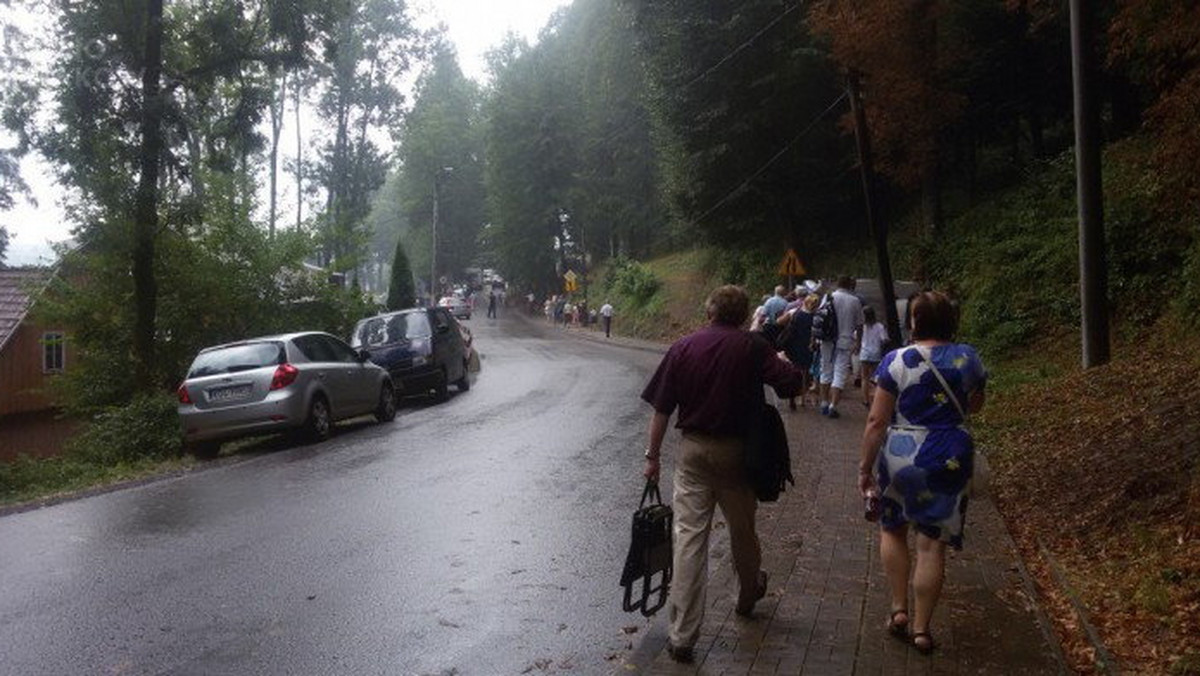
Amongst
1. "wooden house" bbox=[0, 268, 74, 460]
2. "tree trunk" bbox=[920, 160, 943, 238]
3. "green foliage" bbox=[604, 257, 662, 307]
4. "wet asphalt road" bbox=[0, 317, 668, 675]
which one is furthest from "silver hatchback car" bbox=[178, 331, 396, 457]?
"green foliage" bbox=[604, 257, 662, 307]

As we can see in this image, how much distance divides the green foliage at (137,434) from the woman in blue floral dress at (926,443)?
12608 mm

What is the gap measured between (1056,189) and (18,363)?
2666cm

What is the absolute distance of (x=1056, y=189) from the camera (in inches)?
917

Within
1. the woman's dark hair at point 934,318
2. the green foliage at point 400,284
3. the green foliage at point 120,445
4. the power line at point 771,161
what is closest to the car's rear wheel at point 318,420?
the green foliage at point 120,445

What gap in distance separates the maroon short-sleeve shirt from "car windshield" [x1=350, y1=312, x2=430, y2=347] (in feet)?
50.8

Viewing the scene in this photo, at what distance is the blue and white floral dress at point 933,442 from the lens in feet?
16.5

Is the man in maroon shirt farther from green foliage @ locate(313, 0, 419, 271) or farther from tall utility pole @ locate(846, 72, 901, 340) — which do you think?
green foliage @ locate(313, 0, 419, 271)

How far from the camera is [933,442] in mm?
5051

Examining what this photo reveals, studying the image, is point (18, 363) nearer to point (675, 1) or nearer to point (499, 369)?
point (499, 369)

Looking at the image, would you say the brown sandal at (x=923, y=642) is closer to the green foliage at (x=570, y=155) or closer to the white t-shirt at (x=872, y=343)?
the white t-shirt at (x=872, y=343)

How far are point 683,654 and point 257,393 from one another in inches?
404

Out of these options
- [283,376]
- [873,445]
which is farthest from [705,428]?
[283,376]

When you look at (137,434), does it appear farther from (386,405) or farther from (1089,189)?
(1089,189)

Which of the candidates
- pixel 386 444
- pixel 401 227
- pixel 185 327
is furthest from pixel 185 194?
pixel 401 227
